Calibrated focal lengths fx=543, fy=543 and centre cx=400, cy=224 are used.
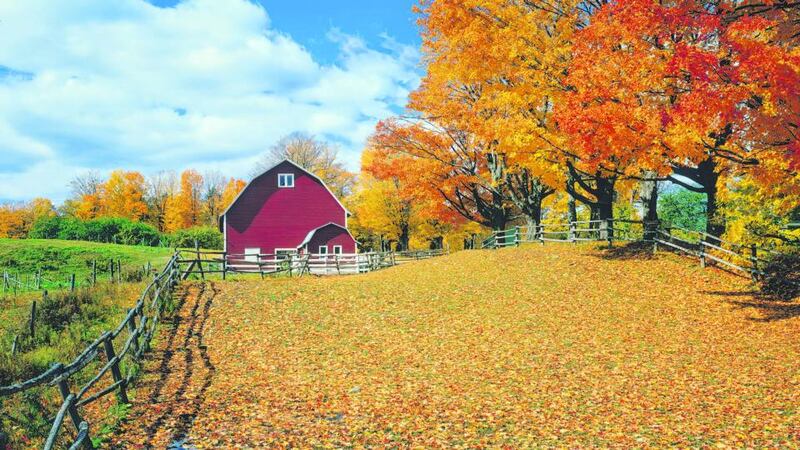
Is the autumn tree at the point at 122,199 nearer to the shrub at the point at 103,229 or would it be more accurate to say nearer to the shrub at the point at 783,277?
the shrub at the point at 103,229

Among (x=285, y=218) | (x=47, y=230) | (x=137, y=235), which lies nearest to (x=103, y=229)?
(x=137, y=235)

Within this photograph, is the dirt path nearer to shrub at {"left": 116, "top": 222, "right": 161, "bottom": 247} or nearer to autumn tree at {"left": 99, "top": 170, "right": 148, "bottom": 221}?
shrub at {"left": 116, "top": 222, "right": 161, "bottom": 247}

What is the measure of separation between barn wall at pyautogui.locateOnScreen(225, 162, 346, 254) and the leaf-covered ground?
21078 millimetres

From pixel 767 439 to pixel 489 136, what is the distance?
16.5m

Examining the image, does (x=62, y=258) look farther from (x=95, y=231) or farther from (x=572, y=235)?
(x=572, y=235)

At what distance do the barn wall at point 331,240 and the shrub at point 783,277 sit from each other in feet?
99.8

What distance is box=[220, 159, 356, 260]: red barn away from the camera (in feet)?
141

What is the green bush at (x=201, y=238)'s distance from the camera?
6969 centimetres

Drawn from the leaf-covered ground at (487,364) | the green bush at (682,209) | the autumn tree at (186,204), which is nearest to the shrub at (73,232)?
the autumn tree at (186,204)

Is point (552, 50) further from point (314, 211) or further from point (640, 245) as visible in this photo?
point (314, 211)

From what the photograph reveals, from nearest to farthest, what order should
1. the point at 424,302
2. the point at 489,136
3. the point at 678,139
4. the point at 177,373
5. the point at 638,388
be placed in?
1. the point at 638,388
2. the point at 177,373
3. the point at 678,139
4. the point at 424,302
5. the point at 489,136

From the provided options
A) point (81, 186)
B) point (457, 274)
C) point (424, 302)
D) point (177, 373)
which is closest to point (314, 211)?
point (457, 274)

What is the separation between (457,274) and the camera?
23.7 meters

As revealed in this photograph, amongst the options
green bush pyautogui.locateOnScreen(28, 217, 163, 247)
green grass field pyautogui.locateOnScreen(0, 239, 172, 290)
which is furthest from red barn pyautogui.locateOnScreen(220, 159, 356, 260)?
green bush pyautogui.locateOnScreen(28, 217, 163, 247)
